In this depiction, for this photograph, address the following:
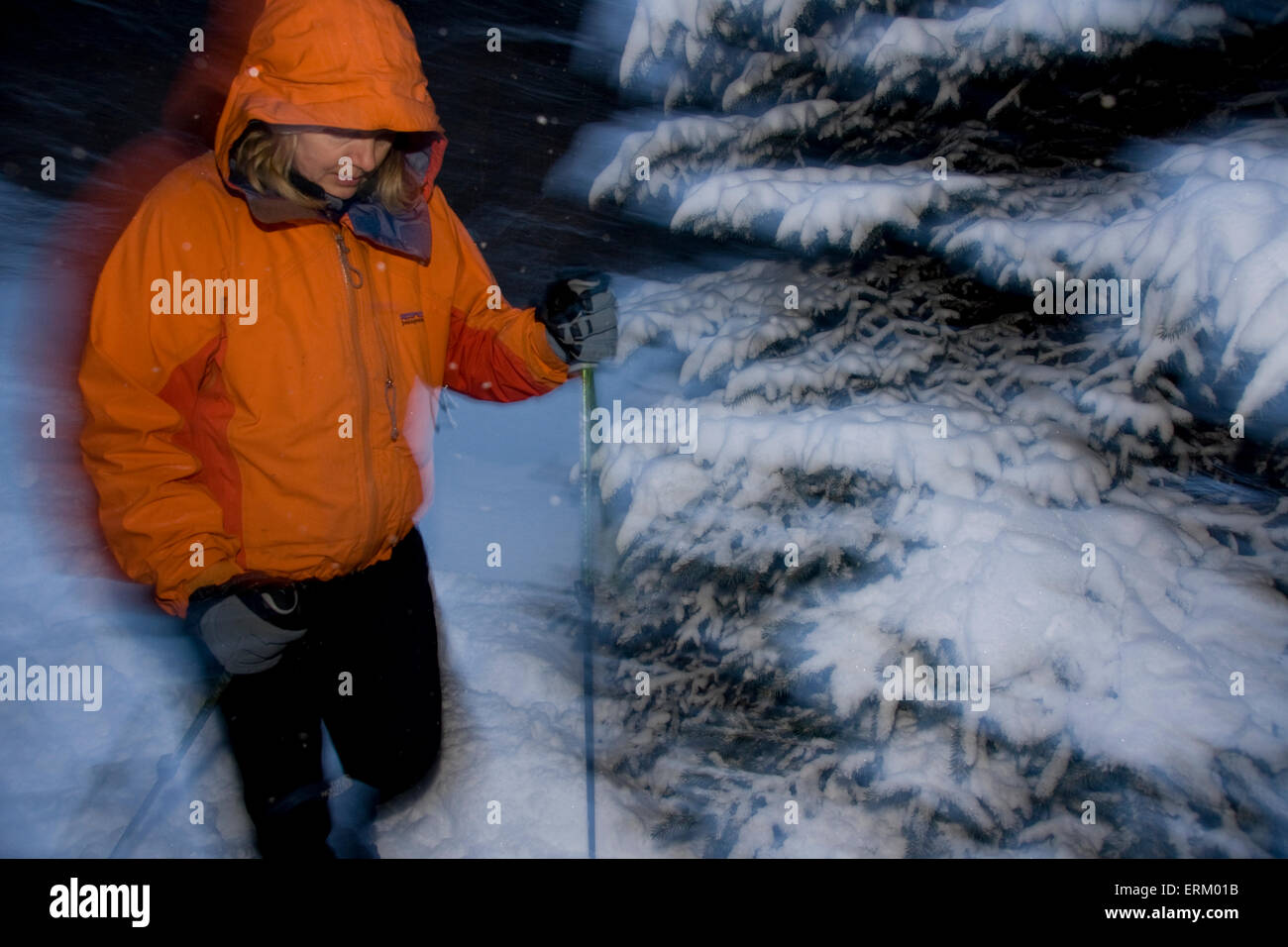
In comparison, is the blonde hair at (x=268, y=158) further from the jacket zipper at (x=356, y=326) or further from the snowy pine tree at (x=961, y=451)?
the snowy pine tree at (x=961, y=451)

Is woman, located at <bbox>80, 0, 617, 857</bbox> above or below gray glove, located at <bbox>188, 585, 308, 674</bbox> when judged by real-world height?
above

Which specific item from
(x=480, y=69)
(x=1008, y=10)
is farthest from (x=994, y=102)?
(x=480, y=69)

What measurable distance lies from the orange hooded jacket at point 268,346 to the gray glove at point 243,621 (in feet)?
0.27

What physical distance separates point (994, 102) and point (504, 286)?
4.87m

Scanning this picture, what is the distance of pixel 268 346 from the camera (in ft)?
7.41

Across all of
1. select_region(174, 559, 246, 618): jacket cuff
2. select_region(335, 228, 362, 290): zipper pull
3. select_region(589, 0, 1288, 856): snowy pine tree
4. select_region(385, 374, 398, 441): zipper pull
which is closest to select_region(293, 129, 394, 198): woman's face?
select_region(335, 228, 362, 290): zipper pull

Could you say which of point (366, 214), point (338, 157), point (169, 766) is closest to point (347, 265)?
point (366, 214)

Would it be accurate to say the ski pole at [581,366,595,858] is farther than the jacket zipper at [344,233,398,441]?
Yes

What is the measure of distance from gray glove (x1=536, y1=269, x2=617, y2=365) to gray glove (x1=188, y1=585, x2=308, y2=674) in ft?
4.46

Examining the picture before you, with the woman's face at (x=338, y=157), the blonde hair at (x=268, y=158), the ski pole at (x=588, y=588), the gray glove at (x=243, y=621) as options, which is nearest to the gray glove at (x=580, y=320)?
the ski pole at (x=588, y=588)

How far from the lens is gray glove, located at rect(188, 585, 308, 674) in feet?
7.82

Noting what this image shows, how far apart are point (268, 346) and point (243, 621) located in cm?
93

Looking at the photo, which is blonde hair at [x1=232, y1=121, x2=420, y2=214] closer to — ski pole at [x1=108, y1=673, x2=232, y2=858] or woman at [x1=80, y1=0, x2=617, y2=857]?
woman at [x1=80, y1=0, x2=617, y2=857]

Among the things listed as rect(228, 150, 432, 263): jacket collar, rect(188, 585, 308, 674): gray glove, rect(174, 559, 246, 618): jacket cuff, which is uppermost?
rect(228, 150, 432, 263): jacket collar
